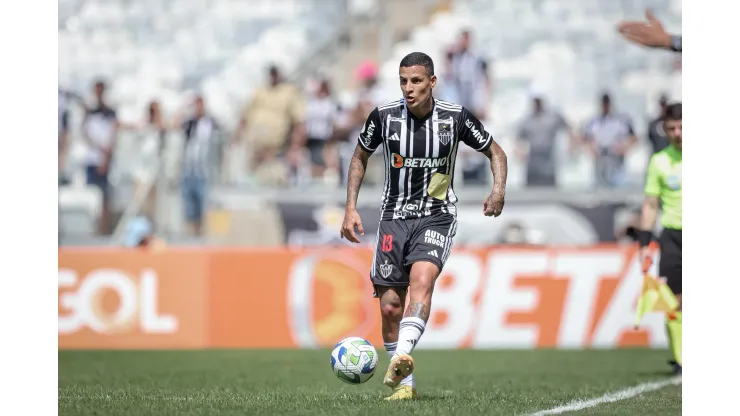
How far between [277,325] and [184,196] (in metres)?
3.95

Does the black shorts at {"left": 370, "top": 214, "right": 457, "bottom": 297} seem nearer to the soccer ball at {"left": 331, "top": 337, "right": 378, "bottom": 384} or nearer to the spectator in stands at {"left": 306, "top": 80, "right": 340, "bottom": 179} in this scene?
the soccer ball at {"left": 331, "top": 337, "right": 378, "bottom": 384}

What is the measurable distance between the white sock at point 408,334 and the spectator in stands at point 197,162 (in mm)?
11818

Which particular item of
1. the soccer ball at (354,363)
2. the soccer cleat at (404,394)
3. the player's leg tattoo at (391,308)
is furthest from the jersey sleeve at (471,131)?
the soccer cleat at (404,394)

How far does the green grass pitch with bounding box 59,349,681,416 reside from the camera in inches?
294

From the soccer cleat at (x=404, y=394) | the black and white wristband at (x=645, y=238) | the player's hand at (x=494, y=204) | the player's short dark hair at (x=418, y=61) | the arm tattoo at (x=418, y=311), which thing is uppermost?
the player's short dark hair at (x=418, y=61)

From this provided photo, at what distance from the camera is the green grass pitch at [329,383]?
24.5ft

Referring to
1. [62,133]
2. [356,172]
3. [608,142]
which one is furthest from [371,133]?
[62,133]

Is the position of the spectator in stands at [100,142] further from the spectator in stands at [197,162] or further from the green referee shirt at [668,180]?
the green referee shirt at [668,180]

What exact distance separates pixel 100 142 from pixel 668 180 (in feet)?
38.5

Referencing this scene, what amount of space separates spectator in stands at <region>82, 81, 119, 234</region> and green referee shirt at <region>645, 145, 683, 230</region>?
1093 cm

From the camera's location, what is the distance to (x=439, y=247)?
320 inches

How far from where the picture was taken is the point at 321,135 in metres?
19.8
